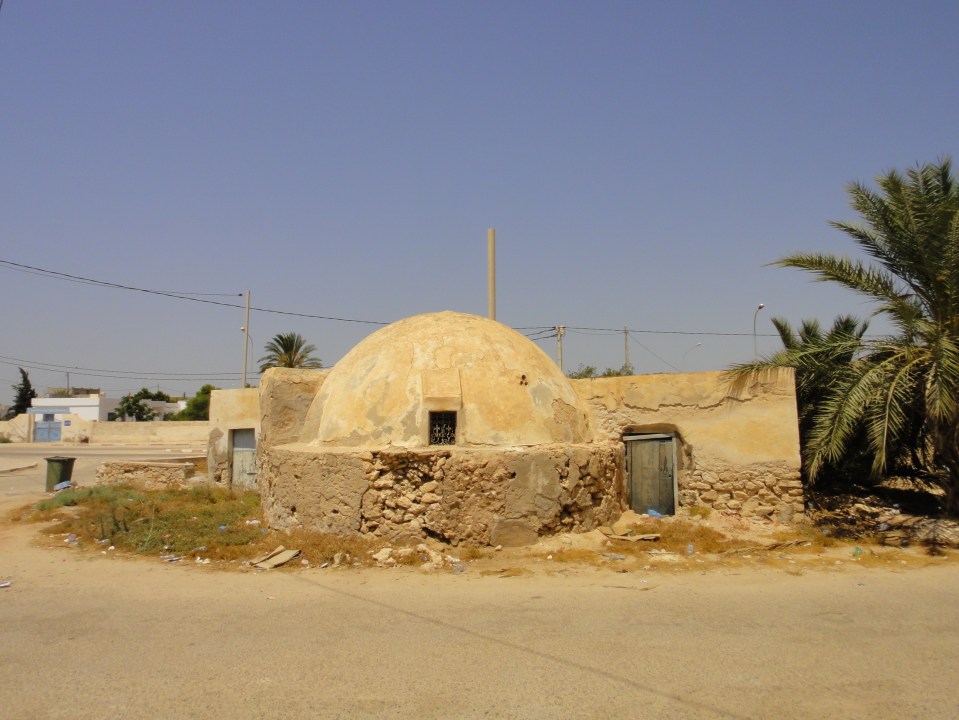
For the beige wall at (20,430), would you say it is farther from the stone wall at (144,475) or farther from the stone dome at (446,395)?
the stone dome at (446,395)

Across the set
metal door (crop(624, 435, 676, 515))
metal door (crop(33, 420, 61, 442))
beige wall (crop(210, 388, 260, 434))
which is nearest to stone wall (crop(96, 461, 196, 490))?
beige wall (crop(210, 388, 260, 434))

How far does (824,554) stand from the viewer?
997 centimetres

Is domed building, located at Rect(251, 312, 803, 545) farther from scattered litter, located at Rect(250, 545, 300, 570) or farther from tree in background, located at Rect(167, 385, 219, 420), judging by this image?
tree in background, located at Rect(167, 385, 219, 420)

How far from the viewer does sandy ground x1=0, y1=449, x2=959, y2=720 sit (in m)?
5.05

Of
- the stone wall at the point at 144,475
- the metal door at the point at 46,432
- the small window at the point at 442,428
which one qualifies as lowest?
the stone wall at the point at 144,475

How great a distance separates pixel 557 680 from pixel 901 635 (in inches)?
136

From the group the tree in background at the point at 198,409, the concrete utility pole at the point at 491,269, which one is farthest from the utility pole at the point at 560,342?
the tree in background at the point at 198,409

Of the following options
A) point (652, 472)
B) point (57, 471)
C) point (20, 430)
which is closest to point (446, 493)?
point (652, 472)

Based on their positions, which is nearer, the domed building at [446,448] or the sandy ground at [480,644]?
the sandy ground at [480,644]

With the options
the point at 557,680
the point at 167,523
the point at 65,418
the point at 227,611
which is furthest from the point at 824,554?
the point at 65,418

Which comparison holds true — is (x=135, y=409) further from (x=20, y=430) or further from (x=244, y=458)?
(x=244, y=458)

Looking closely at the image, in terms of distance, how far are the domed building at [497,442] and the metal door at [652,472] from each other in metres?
0.02

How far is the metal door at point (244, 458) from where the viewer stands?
17812mm

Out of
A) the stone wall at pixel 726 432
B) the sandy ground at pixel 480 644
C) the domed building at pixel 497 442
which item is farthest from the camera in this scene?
the stone wall at pixel 726 432
